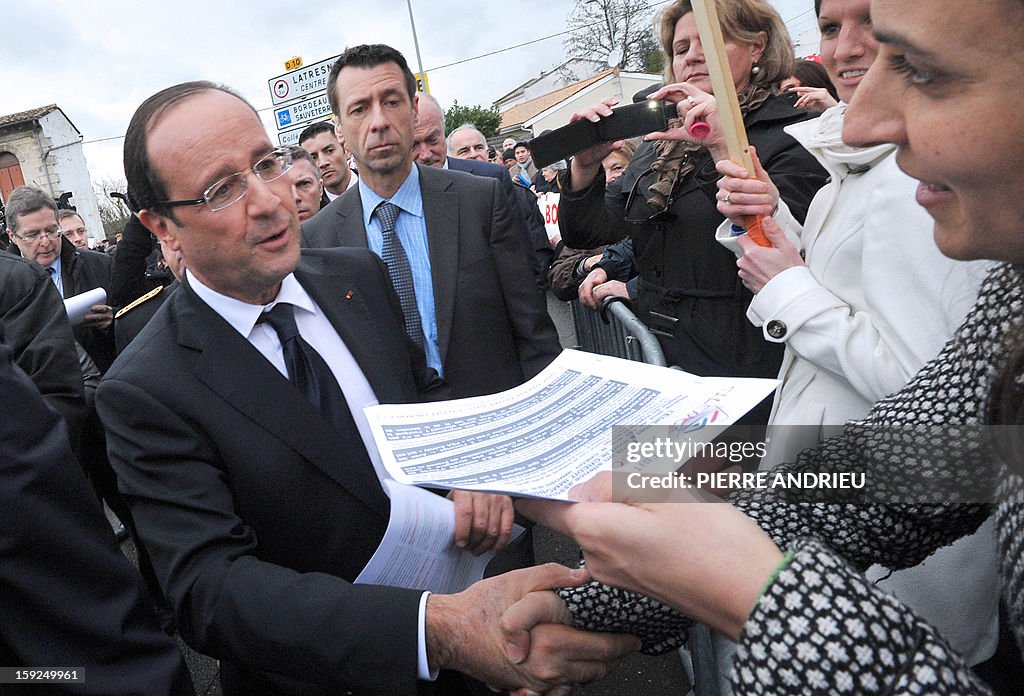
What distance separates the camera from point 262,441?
1.67 metres

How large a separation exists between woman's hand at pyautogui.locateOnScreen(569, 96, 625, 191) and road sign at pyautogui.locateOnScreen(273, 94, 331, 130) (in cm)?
1185

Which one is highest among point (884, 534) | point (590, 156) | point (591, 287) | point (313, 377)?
point (590, 156)

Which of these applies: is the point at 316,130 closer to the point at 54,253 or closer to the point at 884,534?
the point at 54,253

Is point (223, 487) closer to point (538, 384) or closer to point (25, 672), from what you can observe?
point (25, 672)

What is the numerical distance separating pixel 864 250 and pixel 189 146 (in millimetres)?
1712

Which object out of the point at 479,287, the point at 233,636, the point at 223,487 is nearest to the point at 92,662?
the point at 233,636

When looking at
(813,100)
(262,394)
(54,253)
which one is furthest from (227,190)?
(54,253)

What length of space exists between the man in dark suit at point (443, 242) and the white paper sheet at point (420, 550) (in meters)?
1.45

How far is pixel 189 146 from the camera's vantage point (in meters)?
1.84

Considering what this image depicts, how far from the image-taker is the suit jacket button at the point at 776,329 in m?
1.76

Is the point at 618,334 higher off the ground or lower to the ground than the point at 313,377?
lower

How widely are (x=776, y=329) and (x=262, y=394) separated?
4.24 feet

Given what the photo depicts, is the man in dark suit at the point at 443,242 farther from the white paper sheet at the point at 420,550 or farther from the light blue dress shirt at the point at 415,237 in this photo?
the white paper sheet at the point at 420,550

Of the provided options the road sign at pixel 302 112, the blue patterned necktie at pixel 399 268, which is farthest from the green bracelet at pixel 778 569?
the road sign at pixel 302 112
